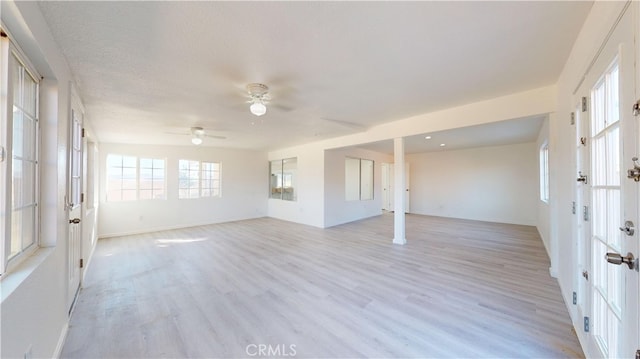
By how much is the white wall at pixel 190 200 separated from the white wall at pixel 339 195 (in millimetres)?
2812

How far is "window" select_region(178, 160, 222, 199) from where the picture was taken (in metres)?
6.67

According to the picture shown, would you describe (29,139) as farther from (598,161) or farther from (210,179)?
(210,179)

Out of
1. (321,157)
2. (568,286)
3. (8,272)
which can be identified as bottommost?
(568,286)

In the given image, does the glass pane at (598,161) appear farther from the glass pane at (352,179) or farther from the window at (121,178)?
the window at (121,178)

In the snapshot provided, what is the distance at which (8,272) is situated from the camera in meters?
1.21

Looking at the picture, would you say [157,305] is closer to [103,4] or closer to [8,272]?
[8,272]

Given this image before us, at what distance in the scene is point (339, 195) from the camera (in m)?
6.86

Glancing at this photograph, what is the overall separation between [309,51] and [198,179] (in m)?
6.22

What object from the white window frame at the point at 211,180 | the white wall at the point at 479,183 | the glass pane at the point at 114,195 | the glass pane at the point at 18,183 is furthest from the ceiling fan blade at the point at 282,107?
the white wall at the point at 479,183

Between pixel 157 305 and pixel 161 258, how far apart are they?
1.80m

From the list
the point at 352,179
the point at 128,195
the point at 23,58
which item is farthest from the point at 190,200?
the point at 23,58

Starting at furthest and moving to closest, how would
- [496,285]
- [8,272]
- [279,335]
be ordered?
[496,285]
[279,335]
[8,272]

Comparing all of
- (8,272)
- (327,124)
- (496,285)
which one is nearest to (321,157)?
(327,124)

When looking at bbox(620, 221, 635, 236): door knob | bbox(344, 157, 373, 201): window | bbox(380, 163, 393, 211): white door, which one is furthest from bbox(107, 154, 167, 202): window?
bbox(620, 221, 635, 236): door knob
